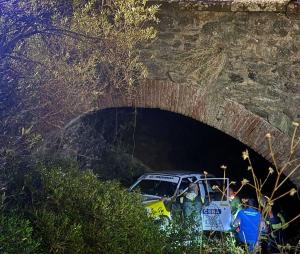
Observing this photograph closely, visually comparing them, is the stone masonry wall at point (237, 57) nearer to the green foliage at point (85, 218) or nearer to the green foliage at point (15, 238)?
the green foliage at point (85, 218)

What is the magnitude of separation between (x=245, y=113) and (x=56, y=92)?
283 centimetres

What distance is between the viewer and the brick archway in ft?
21.2

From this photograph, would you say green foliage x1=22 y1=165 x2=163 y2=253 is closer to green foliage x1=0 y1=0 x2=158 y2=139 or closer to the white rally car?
green foliage x1=0 y1=0 x2=158 y2=139

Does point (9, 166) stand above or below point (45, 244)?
above

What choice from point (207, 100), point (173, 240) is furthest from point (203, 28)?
point (173, 240)

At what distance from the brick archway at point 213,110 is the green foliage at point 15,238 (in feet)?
10.9

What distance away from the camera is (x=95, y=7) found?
530 centimetres

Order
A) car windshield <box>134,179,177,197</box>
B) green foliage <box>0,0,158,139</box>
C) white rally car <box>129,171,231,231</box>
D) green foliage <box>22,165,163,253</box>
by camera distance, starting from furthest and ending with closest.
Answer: car windshield <box>134,179,177,197</box> < white rally car <box>129,171,231,231</box> < green foliage <box>0,0,158,139</box> < green foliage <box>22,165,163,253</box>

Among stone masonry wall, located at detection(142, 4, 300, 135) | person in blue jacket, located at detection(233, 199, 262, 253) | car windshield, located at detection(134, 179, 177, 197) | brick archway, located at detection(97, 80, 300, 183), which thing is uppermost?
stone masonry wall, located at detection(142, 4, 300, 135)

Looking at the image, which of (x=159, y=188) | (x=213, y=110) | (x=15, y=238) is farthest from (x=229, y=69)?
(x=15, y=238)

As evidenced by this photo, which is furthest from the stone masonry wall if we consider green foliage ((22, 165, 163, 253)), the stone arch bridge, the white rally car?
green foliage ((22, 165, 163, 253))

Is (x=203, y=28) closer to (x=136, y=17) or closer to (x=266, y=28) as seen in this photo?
(x=266, y=28)

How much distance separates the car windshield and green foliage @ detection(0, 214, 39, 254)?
500 centimetres

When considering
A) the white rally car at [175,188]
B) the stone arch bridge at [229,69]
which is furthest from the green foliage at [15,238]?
the white rally car at [175,188]
